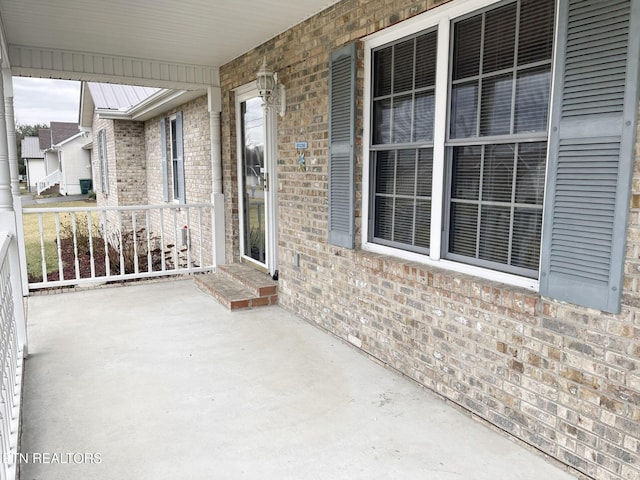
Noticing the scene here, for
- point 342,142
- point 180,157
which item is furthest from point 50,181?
point 342,142

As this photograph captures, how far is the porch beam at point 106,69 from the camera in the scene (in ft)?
16.7

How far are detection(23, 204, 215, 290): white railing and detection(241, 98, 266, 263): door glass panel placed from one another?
67 cm

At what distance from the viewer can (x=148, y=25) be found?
4.36m

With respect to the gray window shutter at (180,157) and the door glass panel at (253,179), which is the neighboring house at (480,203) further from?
the gray window shutter at (180,157)

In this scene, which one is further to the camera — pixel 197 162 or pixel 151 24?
pixel 197 162

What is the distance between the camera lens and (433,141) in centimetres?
308

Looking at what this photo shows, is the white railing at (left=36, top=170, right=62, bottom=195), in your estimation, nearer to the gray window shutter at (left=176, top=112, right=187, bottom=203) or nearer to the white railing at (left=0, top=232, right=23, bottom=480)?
the gray window shutter at (left=176, top=112, right=187, bottom=203)

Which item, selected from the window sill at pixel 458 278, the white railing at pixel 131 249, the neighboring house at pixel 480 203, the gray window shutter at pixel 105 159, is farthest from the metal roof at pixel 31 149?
the window sill at pixel 458 278

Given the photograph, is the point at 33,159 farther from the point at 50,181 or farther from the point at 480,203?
the point at 480,203

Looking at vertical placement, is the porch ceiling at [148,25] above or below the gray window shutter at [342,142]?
above

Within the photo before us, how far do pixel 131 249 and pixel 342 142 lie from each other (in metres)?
6.47

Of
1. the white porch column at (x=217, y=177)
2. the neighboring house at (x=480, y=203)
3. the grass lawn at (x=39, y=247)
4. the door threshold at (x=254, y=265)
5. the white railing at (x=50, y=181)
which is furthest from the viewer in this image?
the white railing at (x=50, y=181)

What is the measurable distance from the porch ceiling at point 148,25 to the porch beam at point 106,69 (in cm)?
4

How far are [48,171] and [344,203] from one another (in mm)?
39202
